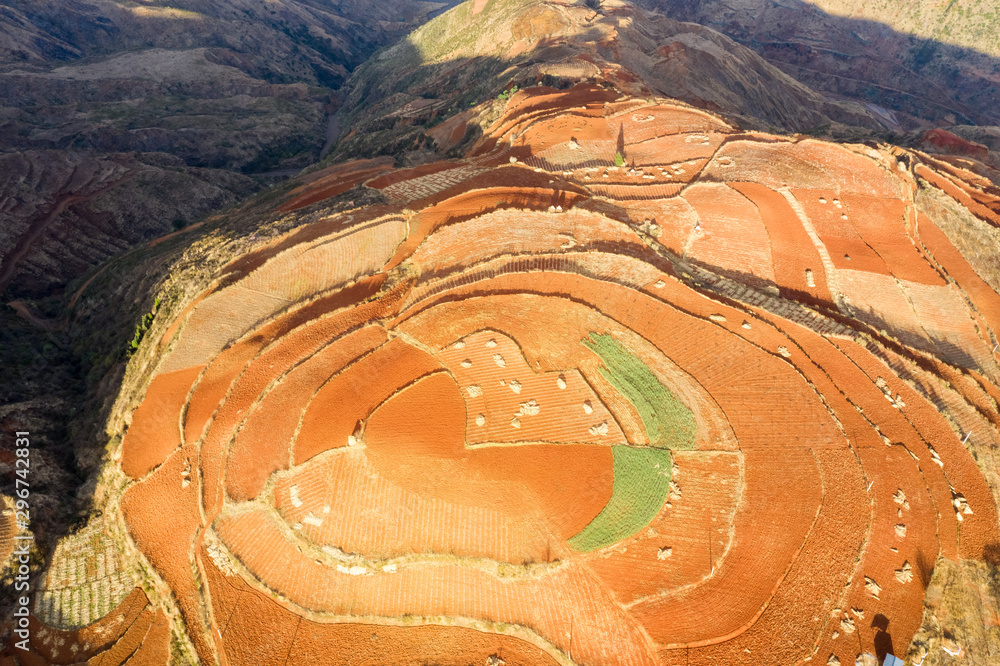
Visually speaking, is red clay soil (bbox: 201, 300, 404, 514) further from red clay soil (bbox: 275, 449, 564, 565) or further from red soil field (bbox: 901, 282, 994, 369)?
red soil field (bbox: 901, 282, 994, 369)

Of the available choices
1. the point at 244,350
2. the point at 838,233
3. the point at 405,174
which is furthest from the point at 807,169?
the point at 244,350

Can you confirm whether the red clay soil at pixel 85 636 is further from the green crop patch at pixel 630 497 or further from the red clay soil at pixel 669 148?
the red clay soil at pixel 669 148

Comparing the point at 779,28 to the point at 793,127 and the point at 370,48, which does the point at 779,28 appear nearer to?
the point at 793,127

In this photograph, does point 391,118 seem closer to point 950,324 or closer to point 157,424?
point 157,424

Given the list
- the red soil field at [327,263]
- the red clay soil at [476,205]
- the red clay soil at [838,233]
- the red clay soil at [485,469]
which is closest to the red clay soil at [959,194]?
the red clay soil at [838,233]

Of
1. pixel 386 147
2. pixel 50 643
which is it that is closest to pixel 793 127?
pixel 386 147

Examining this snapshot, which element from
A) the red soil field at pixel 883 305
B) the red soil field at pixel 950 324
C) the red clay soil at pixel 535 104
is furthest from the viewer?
the red clay soil at pixel 535 104
